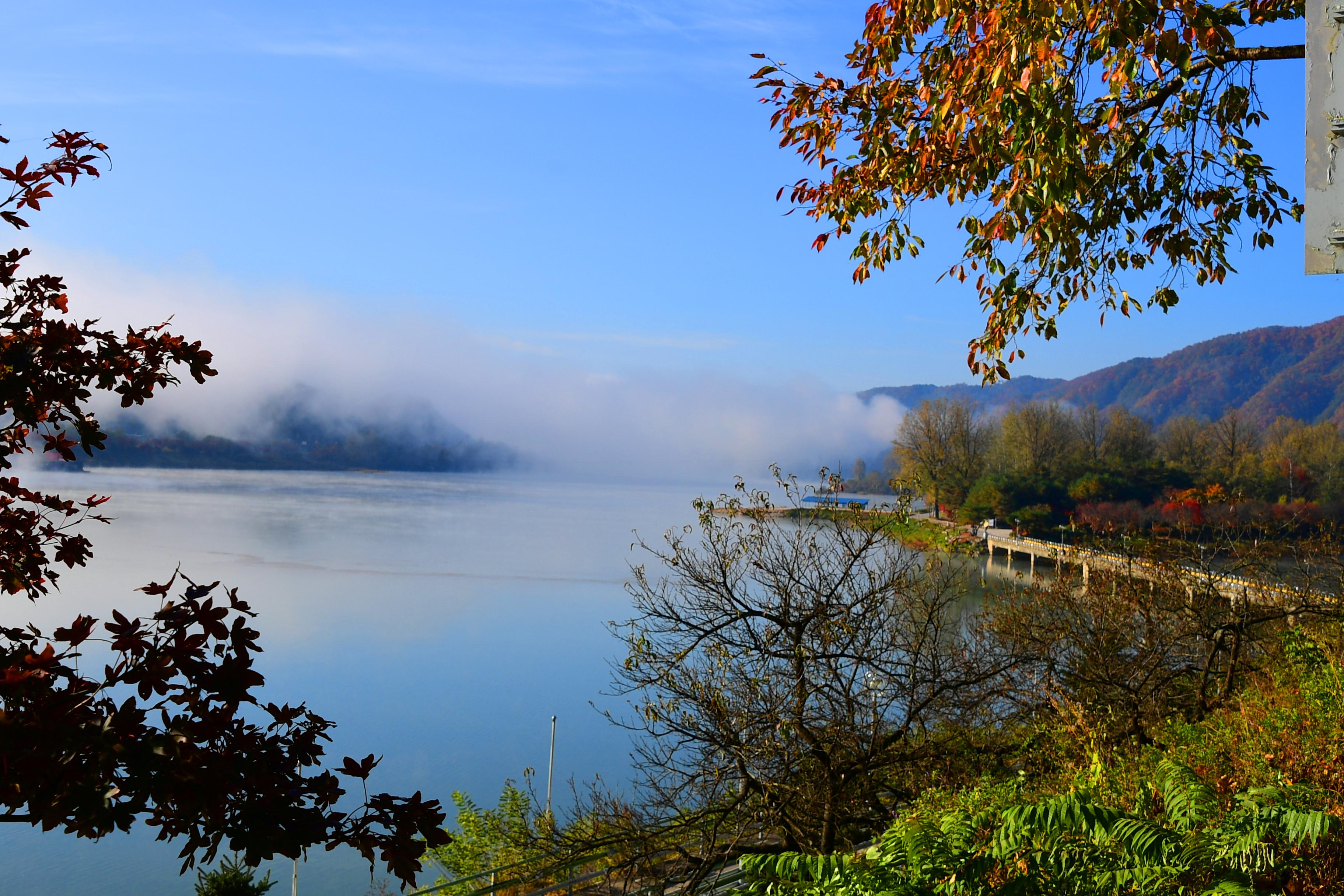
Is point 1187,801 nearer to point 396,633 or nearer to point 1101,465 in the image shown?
A: point 396,633

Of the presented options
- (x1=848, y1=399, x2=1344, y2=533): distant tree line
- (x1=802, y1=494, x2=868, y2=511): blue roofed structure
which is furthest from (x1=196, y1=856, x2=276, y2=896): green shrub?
(x1=848, y1=399, x2=1344, y2=533): distant tree line

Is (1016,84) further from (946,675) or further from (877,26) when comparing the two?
(946,675)

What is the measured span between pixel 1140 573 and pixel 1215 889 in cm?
1523

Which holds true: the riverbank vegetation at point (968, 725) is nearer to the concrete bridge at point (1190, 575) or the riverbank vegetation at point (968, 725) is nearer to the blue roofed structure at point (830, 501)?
the concrete bridge at point (1190, 575)

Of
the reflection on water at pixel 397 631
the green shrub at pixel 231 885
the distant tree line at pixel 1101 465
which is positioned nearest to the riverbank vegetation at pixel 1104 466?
the distant tree line at pixel 1101 465

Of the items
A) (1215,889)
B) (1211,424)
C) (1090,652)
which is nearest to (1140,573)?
(1090,652)

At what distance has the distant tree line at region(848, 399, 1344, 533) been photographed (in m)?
53.0

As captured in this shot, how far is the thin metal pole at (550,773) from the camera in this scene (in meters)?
19.4

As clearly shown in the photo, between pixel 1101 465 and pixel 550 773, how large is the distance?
53.4 meters

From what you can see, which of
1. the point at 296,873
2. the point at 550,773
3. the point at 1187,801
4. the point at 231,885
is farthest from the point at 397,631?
the point at 1187,801

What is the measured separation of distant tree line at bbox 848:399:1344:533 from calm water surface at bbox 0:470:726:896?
20.9 metres

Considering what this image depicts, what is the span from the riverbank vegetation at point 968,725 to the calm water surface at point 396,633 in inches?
271

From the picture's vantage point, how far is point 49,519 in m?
2.99

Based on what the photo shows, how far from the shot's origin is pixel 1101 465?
6231 cm
